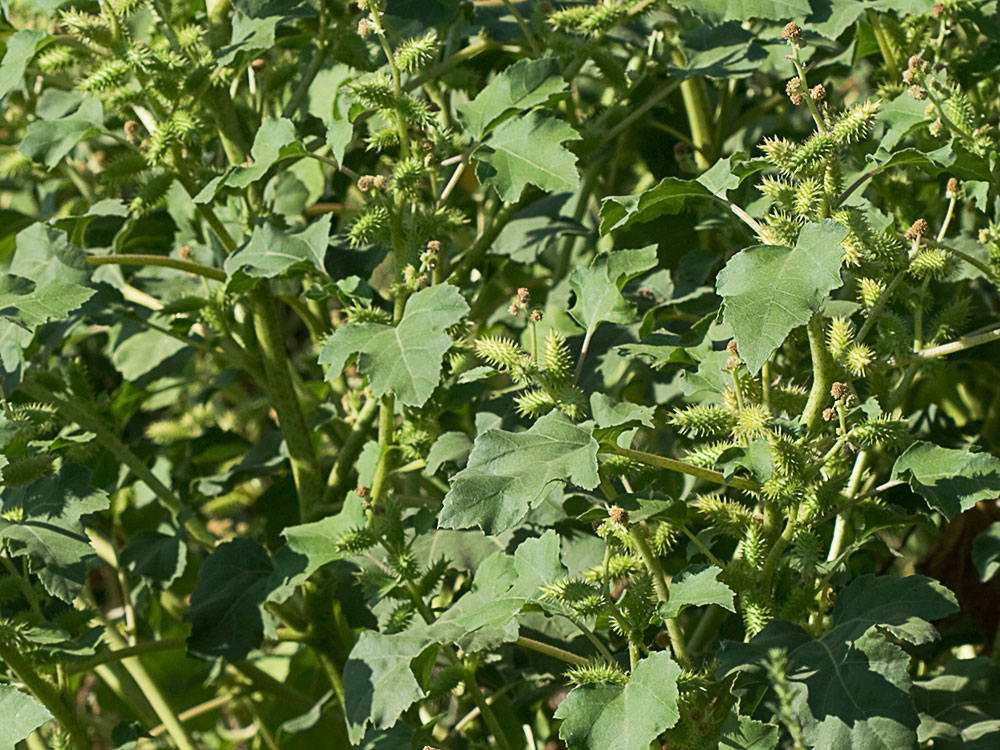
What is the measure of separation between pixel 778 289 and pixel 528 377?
35 centimetres

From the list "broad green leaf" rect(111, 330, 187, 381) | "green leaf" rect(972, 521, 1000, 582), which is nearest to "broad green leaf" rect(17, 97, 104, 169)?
"broad green leaf" rect(111, 330, 187, 381)

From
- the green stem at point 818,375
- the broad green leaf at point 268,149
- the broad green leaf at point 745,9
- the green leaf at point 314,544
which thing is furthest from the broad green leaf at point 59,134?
the green stem at point 818,375

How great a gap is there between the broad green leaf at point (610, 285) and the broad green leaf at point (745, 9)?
402 mm

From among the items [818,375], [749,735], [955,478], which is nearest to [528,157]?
[818,375]

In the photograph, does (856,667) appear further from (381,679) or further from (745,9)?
(745,9)

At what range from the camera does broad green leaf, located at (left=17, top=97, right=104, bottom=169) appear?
2.01 meters

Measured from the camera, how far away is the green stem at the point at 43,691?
1.77 metres

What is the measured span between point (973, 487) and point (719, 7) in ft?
2.85

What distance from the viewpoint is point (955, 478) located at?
1481 millimetres

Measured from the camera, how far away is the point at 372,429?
7.75 ft

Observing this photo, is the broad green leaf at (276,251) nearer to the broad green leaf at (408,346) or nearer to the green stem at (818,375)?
the broad green leaf at (408,346)

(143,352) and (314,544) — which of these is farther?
(143,352)

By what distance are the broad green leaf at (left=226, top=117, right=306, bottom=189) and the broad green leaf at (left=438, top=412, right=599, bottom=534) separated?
0.61m

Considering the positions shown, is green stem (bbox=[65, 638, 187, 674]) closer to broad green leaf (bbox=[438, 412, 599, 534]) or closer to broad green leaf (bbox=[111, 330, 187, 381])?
broad green leaf (bbox=[111, 330, 187, 381])
